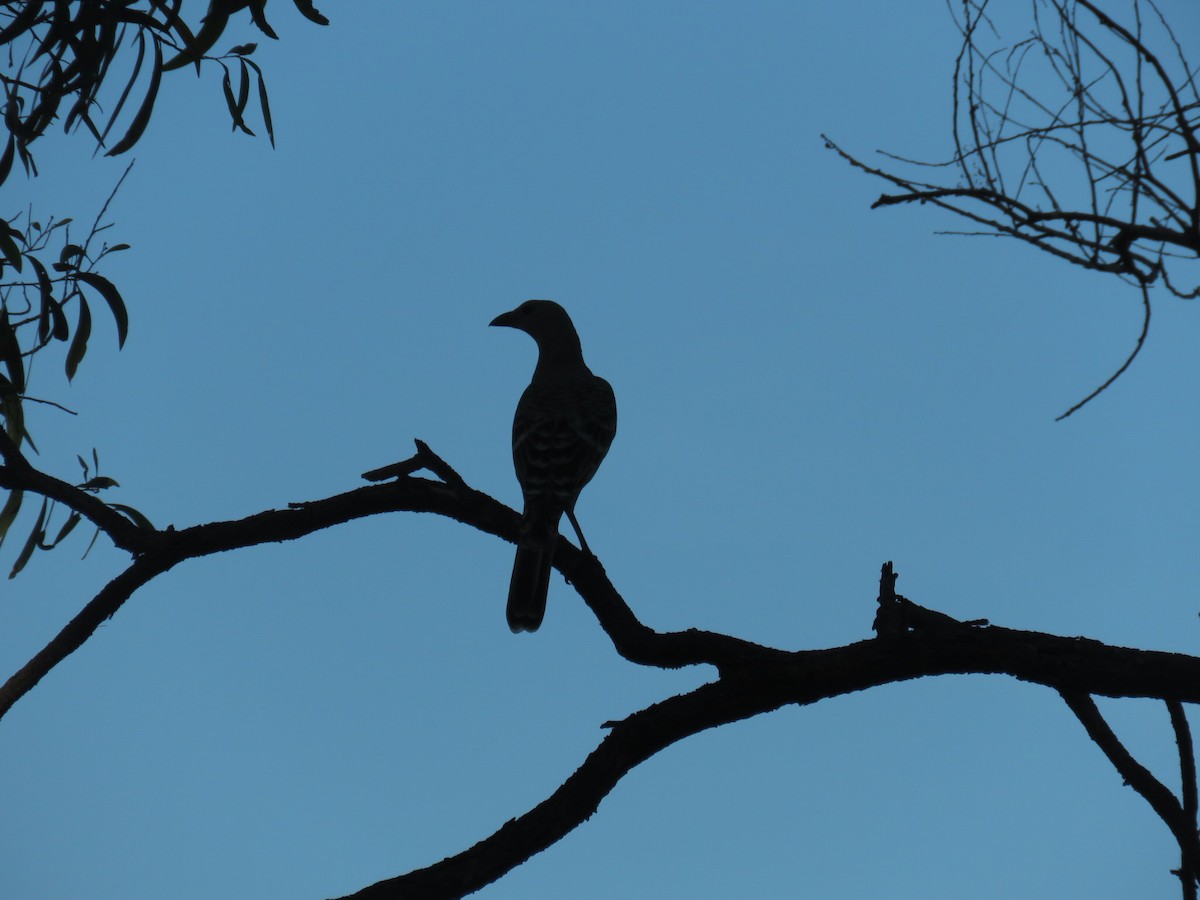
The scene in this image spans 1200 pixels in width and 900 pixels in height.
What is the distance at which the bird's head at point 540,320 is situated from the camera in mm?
7309

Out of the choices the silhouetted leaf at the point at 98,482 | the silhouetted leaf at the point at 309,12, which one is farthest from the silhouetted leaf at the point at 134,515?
the silhouetted leaf at the point at 309,12

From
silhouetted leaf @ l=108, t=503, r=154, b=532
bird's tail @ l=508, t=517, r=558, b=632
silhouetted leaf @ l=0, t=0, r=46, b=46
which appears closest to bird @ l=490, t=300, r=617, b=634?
bird's tail @ l=508, t=517, r=558, b=632

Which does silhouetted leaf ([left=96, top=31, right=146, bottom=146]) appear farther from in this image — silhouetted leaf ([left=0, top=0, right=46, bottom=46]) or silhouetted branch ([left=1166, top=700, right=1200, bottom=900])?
silhouetted branch ([left=1166, top=700, right=1200, bottom=900])

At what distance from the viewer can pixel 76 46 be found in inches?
151

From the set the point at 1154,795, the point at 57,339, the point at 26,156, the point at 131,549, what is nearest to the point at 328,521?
the point at 131,549

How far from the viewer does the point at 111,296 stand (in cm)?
427

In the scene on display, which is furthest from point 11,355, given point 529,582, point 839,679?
point 839,679

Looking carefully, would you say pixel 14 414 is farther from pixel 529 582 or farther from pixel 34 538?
pixel 529 582

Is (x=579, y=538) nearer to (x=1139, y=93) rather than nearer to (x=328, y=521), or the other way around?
(x=328, y=521)

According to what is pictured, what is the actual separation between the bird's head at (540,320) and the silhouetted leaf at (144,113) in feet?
11.9

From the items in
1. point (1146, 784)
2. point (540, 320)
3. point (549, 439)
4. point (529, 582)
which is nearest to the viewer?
point (1146, 784)

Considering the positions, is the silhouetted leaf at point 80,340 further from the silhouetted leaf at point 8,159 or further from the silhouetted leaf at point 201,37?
the silhouetted leaf at point 201,37

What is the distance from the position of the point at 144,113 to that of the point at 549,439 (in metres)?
2.43

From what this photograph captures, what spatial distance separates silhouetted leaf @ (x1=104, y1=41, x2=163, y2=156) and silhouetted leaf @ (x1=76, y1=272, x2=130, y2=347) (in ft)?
2.21
